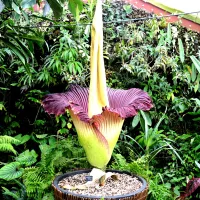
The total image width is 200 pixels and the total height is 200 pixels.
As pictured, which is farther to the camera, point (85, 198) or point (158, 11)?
point (158, 11)

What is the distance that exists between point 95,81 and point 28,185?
0.69 metres

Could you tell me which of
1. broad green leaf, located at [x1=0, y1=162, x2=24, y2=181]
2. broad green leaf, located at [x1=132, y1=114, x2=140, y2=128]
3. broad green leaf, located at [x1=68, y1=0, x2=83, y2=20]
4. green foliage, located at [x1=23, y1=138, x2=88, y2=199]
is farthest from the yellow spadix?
broad green leaf, located at [x1=132, y1=114, x2=140, y2=128]

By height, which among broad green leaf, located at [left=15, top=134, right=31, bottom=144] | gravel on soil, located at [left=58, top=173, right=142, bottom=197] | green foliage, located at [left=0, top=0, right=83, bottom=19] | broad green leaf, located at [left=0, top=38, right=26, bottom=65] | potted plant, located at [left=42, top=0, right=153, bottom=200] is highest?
green foliage, located at [left=0, top=0, right=83, bottom=19]

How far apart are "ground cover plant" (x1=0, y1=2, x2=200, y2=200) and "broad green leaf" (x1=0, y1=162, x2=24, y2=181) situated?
0.69ft

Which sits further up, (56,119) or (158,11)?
(158,11)

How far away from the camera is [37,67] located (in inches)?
125

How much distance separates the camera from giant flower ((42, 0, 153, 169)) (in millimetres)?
1879

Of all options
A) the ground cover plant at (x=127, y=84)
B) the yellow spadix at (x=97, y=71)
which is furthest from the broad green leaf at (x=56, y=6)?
the ground cover plant at (x=127, y=84)

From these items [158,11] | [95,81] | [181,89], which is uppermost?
[158,11]

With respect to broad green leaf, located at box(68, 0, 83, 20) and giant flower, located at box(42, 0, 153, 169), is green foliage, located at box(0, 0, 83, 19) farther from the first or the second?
giant flower, located at box(42, 0, 153, 169)

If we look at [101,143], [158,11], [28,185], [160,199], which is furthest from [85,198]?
[158,11]

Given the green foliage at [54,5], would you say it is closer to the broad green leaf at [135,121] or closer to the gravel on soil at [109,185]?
the gravel on soil at [109,185]

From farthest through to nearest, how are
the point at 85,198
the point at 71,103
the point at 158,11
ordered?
1. the point at 158,11
2. the point at 71,103
3. the point at 85,198

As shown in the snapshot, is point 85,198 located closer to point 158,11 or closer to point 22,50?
point 22,50
